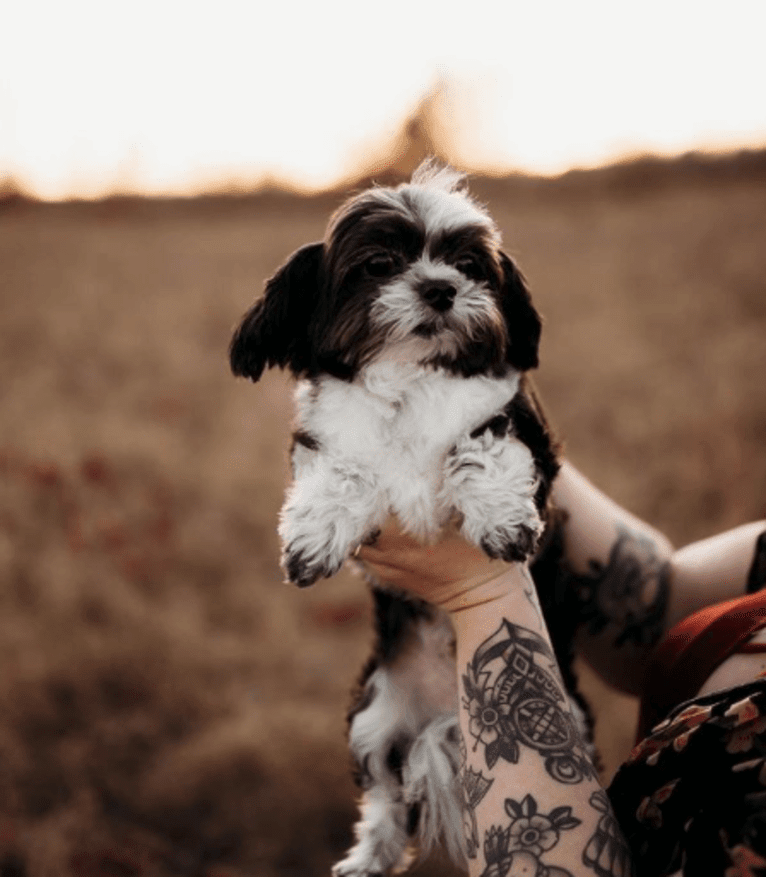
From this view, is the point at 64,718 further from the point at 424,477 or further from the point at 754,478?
the point at 754,478

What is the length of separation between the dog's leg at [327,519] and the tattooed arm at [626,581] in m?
0.76

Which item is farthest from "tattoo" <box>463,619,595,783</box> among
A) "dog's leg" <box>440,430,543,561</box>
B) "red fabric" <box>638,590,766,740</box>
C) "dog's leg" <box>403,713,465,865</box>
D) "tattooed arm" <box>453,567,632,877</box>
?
"dog's leg" <box>403,713,465,865</box>

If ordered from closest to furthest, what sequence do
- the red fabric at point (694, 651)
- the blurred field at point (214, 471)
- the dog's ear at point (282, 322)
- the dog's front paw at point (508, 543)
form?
the red fabric at point (694, 651), the dog's front paw at point (508, 543), the dog's ear at point (282, 322), the blurred field at point (214, 471)

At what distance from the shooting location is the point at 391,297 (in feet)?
7.35

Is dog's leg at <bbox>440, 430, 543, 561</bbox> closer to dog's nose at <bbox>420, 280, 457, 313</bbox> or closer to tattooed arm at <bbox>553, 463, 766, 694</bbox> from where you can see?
dog's nose at <bbox>420, 280, 457, 313</bbox>

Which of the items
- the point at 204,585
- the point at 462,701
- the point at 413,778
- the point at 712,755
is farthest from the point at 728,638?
the point at 204,585

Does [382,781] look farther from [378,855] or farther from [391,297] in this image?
[391,297]

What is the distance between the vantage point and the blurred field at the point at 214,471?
4.81 m

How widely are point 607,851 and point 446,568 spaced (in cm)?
73

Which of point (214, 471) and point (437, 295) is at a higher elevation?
point (437, 295)

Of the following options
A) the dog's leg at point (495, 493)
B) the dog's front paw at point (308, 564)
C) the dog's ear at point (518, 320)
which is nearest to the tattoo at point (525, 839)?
the dog's leg at point (495, 493)

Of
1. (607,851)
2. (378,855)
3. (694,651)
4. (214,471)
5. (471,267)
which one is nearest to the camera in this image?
(607,851)

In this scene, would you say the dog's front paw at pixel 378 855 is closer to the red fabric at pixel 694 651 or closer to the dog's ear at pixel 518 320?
the red fabric at pixel 694 651

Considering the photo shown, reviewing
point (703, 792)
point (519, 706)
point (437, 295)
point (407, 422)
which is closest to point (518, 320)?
point (437, 295)
